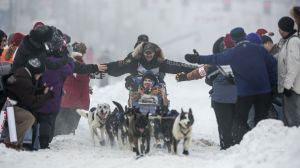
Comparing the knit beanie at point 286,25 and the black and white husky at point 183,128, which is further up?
the knit beanie at point 286,25

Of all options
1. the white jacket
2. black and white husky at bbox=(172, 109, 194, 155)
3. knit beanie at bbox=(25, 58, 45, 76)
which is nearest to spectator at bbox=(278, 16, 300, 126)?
the white jacket

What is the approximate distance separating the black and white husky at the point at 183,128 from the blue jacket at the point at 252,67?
2.91 ft

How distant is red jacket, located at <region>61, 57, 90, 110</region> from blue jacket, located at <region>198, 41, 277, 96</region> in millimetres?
4322

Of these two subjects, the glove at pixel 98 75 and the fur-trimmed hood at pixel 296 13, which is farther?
the glove at pixel 98 75

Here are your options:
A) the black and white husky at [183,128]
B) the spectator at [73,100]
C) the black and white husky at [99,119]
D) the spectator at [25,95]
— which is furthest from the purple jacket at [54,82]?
the spectator at [73,100]

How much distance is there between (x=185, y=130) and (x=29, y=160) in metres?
2.40

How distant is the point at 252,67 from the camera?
882cm

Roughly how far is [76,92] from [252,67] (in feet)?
15.3

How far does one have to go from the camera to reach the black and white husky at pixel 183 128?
933 centimetres

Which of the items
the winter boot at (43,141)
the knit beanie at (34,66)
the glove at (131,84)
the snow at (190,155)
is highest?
the knit beanie at (34,66)

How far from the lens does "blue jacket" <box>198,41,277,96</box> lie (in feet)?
28.9

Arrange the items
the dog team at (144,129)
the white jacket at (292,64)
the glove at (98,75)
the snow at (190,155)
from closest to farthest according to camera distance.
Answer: the snow at (190,155)
the white jacket at (292,64)
the dog team at (144,129)
the glove at (98,75)

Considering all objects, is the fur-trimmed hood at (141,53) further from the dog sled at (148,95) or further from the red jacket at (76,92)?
the red jacket at (76,92)

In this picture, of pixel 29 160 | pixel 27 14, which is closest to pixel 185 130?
pixel 29 160
